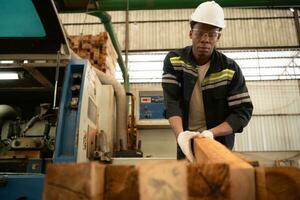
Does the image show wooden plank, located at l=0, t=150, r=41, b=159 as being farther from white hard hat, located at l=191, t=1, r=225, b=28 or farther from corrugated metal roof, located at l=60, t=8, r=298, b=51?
corrugated metal roof, located at l=60, t=8, r=298, b=51

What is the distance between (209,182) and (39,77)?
2657 mm

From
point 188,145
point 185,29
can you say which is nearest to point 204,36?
point 188,145

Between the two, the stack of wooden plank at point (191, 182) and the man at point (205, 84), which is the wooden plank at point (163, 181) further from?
the man at point (205, 84)

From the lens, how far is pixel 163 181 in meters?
0.61

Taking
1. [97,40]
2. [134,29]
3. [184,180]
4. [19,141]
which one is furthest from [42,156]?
[134,29]

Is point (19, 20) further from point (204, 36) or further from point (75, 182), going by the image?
point (75, 182)

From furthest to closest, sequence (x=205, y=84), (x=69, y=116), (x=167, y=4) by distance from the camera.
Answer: (x=167, y=4) < (x=69, y=116) < (x=205, y=84)

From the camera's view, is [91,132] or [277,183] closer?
[277,183]

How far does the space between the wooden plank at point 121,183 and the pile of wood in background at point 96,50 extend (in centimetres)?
371

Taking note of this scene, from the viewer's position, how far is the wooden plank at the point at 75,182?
1.96 feet

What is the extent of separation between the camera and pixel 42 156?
2.83 m

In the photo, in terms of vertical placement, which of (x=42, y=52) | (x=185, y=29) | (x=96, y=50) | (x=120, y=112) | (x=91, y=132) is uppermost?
(x=185, y=29)

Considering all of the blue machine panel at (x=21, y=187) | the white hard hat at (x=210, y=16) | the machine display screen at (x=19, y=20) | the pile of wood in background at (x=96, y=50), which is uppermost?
the pile of wood in background at (x=96, y=50)

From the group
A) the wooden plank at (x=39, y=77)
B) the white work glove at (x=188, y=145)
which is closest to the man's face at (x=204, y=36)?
the white work glove at (x=188, y=145)
